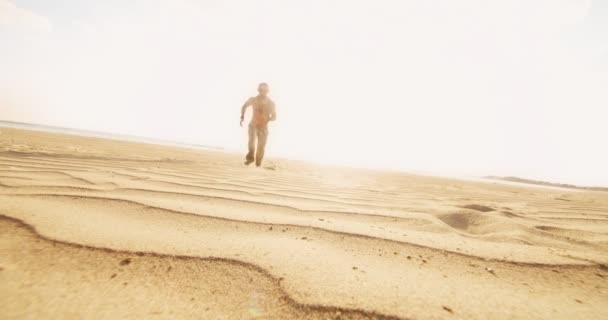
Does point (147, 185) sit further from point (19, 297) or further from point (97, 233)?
point (19, 297)

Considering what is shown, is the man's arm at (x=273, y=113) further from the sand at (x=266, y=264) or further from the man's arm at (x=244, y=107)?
the sand at (x=266, y=264)

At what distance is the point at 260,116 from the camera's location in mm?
5777

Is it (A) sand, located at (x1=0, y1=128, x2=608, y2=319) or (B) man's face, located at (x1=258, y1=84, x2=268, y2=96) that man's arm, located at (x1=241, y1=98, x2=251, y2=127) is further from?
(A) sand, located at (x1=0, y1=128, x2=608, y2=319)

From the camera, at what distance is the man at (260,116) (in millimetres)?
5734

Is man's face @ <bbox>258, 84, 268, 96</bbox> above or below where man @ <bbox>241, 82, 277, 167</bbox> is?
above

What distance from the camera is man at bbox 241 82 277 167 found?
573 cm

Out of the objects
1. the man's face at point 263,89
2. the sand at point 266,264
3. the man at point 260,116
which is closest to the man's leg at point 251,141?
the man at point 260,116

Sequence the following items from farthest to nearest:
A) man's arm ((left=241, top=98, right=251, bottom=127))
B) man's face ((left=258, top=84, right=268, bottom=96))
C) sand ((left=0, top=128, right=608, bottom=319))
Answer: man's face ((left=258, top=84, right=268, bottom=96)) < man's arm ((left=241, top=98, right=251, bottom=127)) < sand ((left=0, top=128, right=608, bottom=319))

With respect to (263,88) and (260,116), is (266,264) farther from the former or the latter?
(263,88)

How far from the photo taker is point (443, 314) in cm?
71

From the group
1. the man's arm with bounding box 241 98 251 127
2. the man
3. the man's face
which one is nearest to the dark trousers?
the man

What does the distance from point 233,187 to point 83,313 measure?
171 centimetres

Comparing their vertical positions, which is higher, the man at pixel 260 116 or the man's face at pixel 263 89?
the man's face at pixel 263 89

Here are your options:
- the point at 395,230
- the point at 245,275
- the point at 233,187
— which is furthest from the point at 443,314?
the point at 233,187
